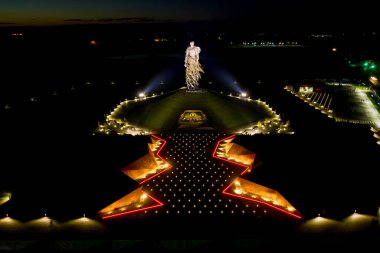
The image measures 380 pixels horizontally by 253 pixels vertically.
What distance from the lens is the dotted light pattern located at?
53.7ft

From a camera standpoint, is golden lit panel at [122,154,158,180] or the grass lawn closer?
golden lit panel at [122,154,158,180]

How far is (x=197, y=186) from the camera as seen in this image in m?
17.7

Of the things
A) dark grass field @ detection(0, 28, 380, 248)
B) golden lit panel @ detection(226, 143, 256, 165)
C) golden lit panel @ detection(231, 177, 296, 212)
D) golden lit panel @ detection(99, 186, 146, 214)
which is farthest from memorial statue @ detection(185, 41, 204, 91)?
golden lit panel @ detection(99, 186, 146, 214)

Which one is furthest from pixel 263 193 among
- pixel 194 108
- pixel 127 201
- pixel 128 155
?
pixel 194 108

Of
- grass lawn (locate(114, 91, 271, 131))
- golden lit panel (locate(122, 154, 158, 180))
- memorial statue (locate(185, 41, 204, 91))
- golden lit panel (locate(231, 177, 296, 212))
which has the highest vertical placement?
memorial statue (locate(185, 41, 204, 91))

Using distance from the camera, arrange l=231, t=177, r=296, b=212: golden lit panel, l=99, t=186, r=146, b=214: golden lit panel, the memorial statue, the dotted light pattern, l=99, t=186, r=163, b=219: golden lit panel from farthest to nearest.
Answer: the memorial statue → l=231, t=177, r=296, b=212: golden lit panel → l=99, t=186, r=146, b=214: golden lit panel → l=99, t=186, r=163, b=219: golden lit panel → the dotted light pattern

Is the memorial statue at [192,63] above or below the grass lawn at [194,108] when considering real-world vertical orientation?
above

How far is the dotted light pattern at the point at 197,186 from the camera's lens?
16359 mm

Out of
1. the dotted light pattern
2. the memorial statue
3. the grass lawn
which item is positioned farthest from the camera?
the memorial statue

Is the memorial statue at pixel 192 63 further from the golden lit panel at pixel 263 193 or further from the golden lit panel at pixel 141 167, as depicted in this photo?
the golden lit panel at pixel 263 193

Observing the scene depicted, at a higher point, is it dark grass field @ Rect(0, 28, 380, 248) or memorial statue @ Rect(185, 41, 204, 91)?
memorial statue @ Rect(185, 41, 204, 91)

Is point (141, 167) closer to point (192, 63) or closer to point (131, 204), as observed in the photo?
point (131, 204)

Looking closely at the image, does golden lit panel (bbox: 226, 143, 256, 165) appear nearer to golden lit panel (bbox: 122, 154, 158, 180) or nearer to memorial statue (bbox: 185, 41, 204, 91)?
golden lit panel (bbox: 122, 154, 158, 180)

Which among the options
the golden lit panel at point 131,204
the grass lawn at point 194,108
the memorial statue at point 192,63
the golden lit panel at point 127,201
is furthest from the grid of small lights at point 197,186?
the memorial statue at point 192,63
